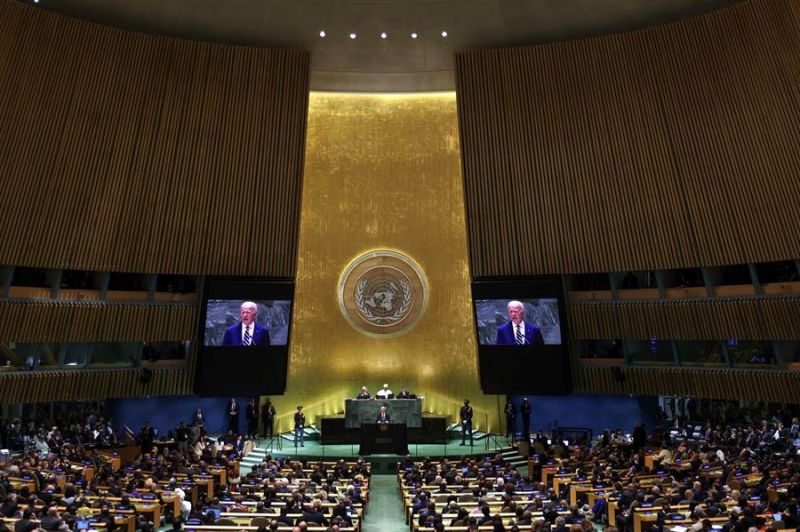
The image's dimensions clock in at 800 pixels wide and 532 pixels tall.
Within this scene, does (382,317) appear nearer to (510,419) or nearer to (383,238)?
(383,238)

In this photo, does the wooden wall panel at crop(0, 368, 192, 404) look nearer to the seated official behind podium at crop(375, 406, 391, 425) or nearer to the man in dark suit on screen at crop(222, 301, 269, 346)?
the man in dark suit on screen at crop(222, 301, 269, 346)

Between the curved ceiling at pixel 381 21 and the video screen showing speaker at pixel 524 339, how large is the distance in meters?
6.79

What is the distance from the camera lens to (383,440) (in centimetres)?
1697

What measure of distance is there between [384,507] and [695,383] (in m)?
8.31

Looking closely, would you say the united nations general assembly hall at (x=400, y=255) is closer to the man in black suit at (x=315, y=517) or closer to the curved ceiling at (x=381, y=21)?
the curved ceiling at (x=381, y=21)

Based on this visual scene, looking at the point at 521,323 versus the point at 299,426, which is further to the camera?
the point at 299,426

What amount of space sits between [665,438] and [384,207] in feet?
33.6

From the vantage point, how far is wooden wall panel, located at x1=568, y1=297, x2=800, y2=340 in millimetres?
14967

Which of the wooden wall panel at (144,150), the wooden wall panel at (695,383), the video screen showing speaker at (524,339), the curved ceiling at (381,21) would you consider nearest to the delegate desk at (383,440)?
the video screen showing speaker at (524,339)

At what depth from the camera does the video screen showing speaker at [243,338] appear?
1698cm

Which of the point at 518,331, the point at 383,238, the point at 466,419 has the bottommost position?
the point at 466,419

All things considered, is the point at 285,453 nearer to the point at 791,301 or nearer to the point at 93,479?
the point at 93,479

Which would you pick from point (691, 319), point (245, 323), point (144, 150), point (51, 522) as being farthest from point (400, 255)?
point (51, 522)

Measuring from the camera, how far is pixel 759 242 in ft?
49.5
